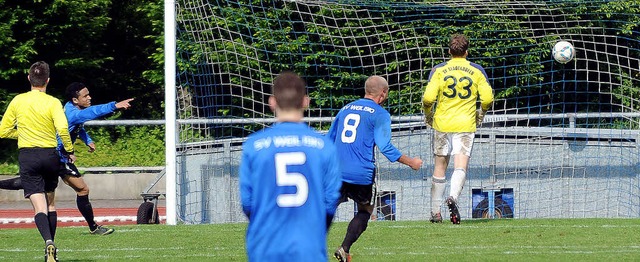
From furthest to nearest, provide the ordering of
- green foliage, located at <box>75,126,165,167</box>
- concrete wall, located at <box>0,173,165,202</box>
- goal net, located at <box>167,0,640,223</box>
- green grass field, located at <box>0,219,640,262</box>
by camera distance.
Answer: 1. green foliage, located at <box>75,126,165,167</box>
2. concrete wall, located at <box>0,173,165,202</box>
3. goal net, located at <box>167,0,640,223</box>
4. green grass field, located at <box>0,219,640,262</box>

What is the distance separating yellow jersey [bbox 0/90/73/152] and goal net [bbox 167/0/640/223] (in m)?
3.92

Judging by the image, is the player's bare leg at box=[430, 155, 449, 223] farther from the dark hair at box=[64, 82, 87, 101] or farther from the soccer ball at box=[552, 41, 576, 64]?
the dark hair at box=[64, 82, 87, 101]

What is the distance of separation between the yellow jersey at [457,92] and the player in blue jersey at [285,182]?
564 centimetres

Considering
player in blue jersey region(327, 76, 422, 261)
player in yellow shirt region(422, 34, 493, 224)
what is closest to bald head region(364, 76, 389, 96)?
player in blue jersey region(327, 76, 422, 261)

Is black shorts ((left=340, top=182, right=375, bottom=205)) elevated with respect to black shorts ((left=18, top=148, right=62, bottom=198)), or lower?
lower

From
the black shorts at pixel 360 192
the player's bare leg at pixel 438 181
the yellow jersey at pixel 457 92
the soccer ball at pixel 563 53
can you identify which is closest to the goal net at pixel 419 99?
the soccer ball at pixel 563 53

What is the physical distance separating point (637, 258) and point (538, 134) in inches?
252

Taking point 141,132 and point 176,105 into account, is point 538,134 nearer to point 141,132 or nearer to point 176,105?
point 176,105

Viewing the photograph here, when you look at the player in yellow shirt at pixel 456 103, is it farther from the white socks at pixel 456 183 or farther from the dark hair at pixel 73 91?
the dark hair at pixel 73 91

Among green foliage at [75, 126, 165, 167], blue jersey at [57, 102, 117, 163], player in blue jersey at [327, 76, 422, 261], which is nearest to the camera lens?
player in blue jersey at [327, 76, 422, 261]

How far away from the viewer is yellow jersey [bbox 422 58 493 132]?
10.5m

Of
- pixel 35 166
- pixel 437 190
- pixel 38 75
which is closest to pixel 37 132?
pixel 35 166

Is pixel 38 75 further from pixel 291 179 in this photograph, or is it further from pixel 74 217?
pixel 74 217

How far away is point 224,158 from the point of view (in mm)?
14180
